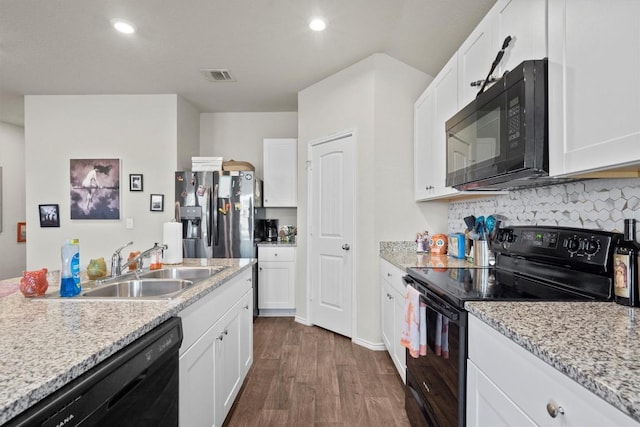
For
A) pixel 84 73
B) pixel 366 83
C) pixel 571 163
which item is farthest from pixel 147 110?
pixel 571 163

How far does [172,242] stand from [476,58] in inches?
84.8

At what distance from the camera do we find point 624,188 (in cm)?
123

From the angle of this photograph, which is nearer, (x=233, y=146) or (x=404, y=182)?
(x=404, y=182)

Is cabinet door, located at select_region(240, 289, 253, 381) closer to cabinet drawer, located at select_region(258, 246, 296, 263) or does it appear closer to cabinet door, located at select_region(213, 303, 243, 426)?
cabinet door, located at select_region(213, 303, 243, 426)

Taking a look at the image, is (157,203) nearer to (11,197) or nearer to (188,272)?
(188,272)

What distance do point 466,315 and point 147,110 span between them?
4086 mm

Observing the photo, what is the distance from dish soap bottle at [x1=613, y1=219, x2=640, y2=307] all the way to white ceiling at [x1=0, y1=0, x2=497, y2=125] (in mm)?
1699

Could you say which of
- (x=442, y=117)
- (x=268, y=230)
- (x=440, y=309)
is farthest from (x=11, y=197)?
(x=440, y=309)

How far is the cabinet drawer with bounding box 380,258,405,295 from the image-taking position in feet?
7.08

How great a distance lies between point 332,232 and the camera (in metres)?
3.24

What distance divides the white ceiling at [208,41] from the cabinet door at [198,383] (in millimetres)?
2197

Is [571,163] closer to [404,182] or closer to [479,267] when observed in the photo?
[479,267]

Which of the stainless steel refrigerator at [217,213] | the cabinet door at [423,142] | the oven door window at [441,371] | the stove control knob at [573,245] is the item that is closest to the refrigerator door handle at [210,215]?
the stainless steel refrigerator at [217,213]

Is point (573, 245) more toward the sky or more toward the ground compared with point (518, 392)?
more toward the sky
